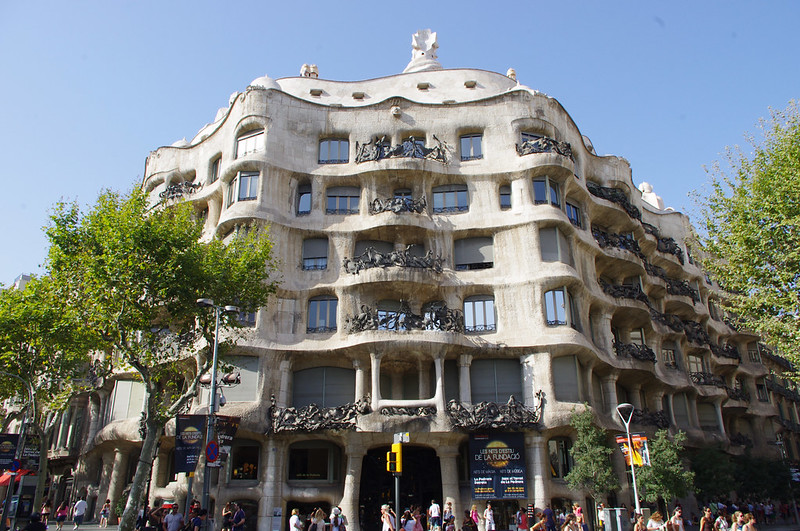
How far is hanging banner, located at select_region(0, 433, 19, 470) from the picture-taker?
26.2m

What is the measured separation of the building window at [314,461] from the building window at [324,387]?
6.34 feet

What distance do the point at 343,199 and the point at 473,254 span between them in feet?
24.4

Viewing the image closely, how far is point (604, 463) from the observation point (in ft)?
90.3

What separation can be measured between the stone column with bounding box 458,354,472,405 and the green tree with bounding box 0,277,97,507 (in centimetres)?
1602

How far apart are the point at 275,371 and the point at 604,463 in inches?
595

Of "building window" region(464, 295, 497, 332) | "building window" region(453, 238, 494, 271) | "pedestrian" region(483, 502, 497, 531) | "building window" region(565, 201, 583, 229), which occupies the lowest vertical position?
"pedestrian" region(483, 502, 497, 531)

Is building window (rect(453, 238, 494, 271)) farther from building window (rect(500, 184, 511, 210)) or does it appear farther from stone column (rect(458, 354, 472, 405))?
stone column (rect(458, 354, 472, 405))

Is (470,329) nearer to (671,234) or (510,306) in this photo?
(510,306)

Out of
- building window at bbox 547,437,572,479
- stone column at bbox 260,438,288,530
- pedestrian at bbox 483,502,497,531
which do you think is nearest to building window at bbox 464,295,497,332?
building window at bbox 547,437,572,479

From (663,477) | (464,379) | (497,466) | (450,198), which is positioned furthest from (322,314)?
(663,477)

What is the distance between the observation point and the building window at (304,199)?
111 ft

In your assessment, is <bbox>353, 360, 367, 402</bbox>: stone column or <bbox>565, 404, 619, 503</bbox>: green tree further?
<bbox>353, 360, 367, 402</bbox>: stone column

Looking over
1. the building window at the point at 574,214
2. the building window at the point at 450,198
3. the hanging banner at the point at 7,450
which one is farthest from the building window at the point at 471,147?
the hanging banner at the point at 7,450

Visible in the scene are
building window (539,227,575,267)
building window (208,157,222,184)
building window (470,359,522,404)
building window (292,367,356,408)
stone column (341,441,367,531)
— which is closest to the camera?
stone column (341,441,367,531)
